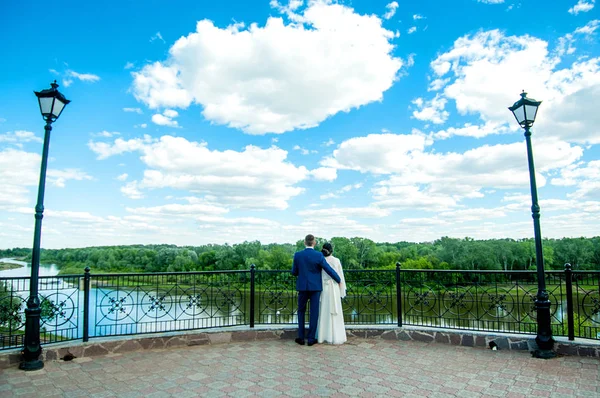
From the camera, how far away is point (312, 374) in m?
4.84

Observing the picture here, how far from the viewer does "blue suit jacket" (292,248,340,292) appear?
249 inches

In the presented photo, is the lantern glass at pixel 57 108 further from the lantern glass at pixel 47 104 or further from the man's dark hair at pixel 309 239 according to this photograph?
the man's dark hair at pixel 309 239

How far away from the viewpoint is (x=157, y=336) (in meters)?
6.18

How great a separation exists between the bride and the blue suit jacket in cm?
14

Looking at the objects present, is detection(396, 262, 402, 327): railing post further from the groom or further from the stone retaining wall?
the groom

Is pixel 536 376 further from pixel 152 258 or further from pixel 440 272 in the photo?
pixel 152 258

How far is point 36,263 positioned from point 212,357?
2.77 m

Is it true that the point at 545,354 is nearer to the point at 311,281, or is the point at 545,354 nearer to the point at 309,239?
the point at 311,281

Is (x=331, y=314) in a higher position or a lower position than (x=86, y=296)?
lower

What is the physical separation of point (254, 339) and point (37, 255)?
3.52m

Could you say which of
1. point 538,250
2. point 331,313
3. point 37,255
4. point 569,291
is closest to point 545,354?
point 569,291

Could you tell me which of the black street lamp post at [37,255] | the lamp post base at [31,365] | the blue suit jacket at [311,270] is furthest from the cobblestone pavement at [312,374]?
the blue suit jacket at [311,270]

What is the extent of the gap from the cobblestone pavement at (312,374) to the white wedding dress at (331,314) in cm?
26

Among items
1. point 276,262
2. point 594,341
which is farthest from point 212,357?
point 276,262
